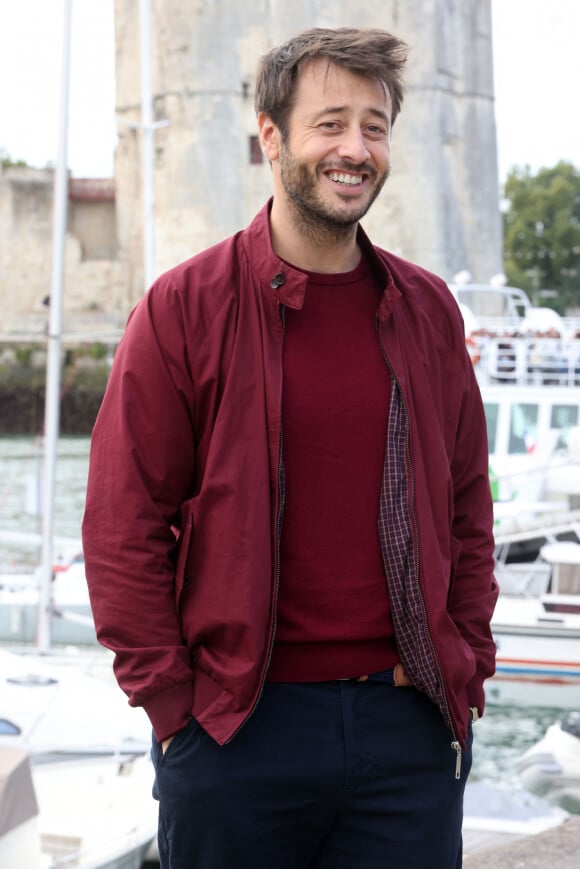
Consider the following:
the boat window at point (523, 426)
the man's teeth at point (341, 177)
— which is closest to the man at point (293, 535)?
the man's teeth at point (341, 177)

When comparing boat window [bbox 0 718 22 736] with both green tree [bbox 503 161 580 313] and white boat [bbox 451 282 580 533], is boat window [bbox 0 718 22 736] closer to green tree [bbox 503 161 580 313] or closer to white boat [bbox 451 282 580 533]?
white boat [bbox 451 282 580 533]

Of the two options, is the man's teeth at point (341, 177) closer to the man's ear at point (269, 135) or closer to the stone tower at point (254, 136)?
the man's ear at point (269, 135)

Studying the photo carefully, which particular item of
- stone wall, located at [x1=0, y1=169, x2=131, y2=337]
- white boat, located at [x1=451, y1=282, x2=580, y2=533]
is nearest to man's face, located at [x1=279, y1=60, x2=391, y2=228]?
white boat, located at [x1=451, y1=282, x2=580, y2=533]

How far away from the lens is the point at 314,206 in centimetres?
151

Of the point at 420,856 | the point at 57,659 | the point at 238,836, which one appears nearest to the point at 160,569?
the point at 238,836

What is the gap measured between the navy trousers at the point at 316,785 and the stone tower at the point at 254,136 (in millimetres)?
21290

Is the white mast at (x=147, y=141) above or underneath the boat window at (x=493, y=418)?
above

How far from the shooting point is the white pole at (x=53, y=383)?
752 cm

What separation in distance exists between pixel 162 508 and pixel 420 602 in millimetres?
310

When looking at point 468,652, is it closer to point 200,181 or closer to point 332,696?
point 332,696

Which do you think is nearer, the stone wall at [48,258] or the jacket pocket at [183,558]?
the jacket pocket at [183,558]

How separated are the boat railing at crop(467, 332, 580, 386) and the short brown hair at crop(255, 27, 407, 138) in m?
8.95

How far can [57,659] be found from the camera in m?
7.50

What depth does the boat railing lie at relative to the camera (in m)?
10.5
